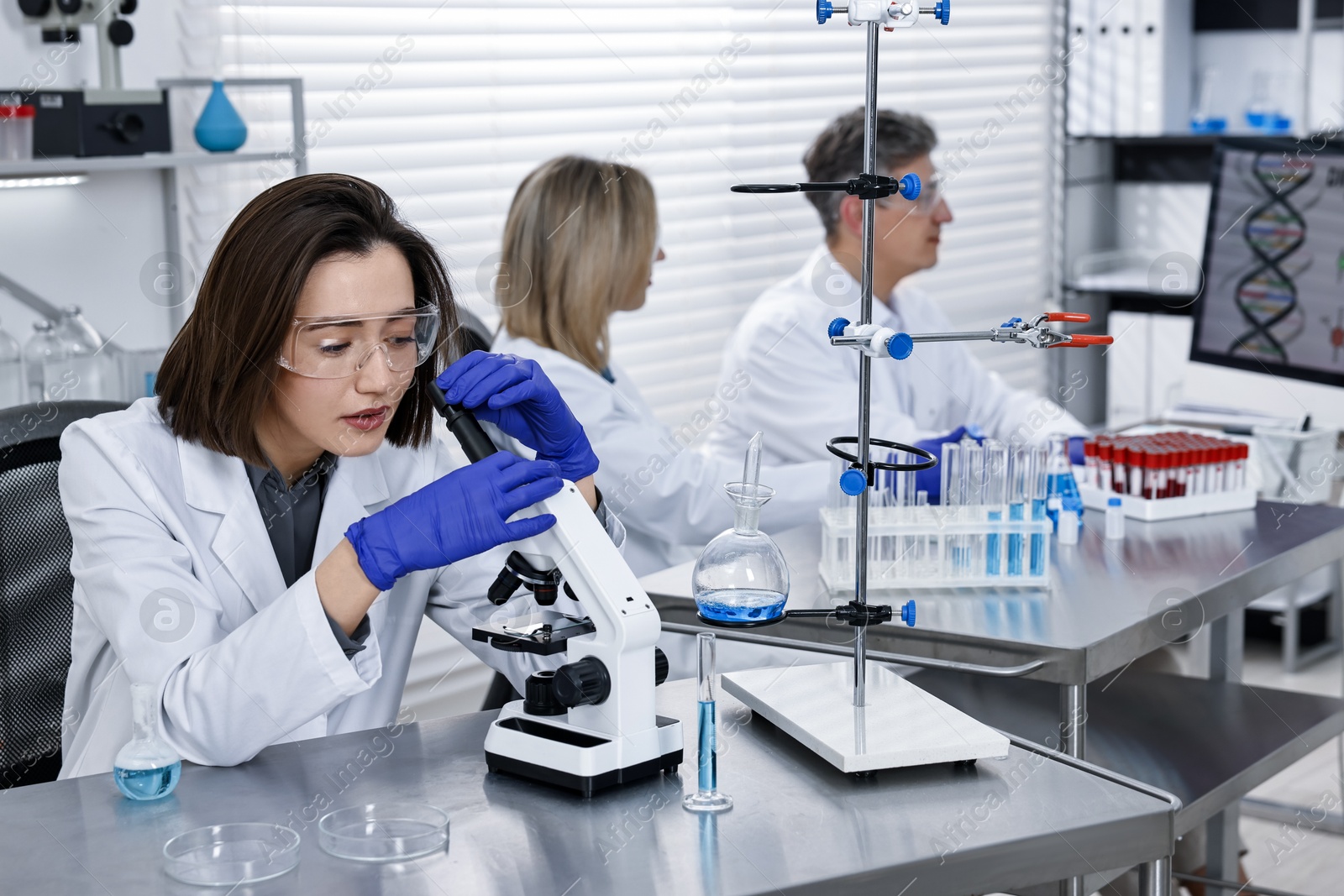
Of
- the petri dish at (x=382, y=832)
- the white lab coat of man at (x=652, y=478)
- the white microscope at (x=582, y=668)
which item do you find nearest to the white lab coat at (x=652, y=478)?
the white lab coat of man at (x=652, y=478)

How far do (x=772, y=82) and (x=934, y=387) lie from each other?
109cm

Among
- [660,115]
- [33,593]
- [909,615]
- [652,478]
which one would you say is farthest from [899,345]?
[660,115]

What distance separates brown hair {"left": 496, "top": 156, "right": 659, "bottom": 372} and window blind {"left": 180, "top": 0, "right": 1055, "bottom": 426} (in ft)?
1.22

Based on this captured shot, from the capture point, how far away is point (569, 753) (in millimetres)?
1165

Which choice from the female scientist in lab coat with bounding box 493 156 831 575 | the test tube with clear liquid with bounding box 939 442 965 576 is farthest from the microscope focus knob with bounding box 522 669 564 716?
the female scientist in lab coat with bounding box 493 156 831 575

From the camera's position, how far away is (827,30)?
392cm

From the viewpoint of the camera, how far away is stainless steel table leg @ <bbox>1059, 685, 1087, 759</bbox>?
1.65 metres

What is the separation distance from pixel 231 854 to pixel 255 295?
1.90 feet

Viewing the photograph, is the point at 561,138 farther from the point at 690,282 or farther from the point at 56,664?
the point at 56,664

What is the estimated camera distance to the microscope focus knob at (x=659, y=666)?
1213mm

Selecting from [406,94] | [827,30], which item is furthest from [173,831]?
[827,30]

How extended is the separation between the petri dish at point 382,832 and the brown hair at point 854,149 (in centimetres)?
204

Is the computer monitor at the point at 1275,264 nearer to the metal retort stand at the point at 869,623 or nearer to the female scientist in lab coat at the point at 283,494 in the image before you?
the metal retort stand at the point at 869,623

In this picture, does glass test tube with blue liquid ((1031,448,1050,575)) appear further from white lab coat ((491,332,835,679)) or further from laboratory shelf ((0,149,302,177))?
laboratory shelf ((0,149,302,177))
